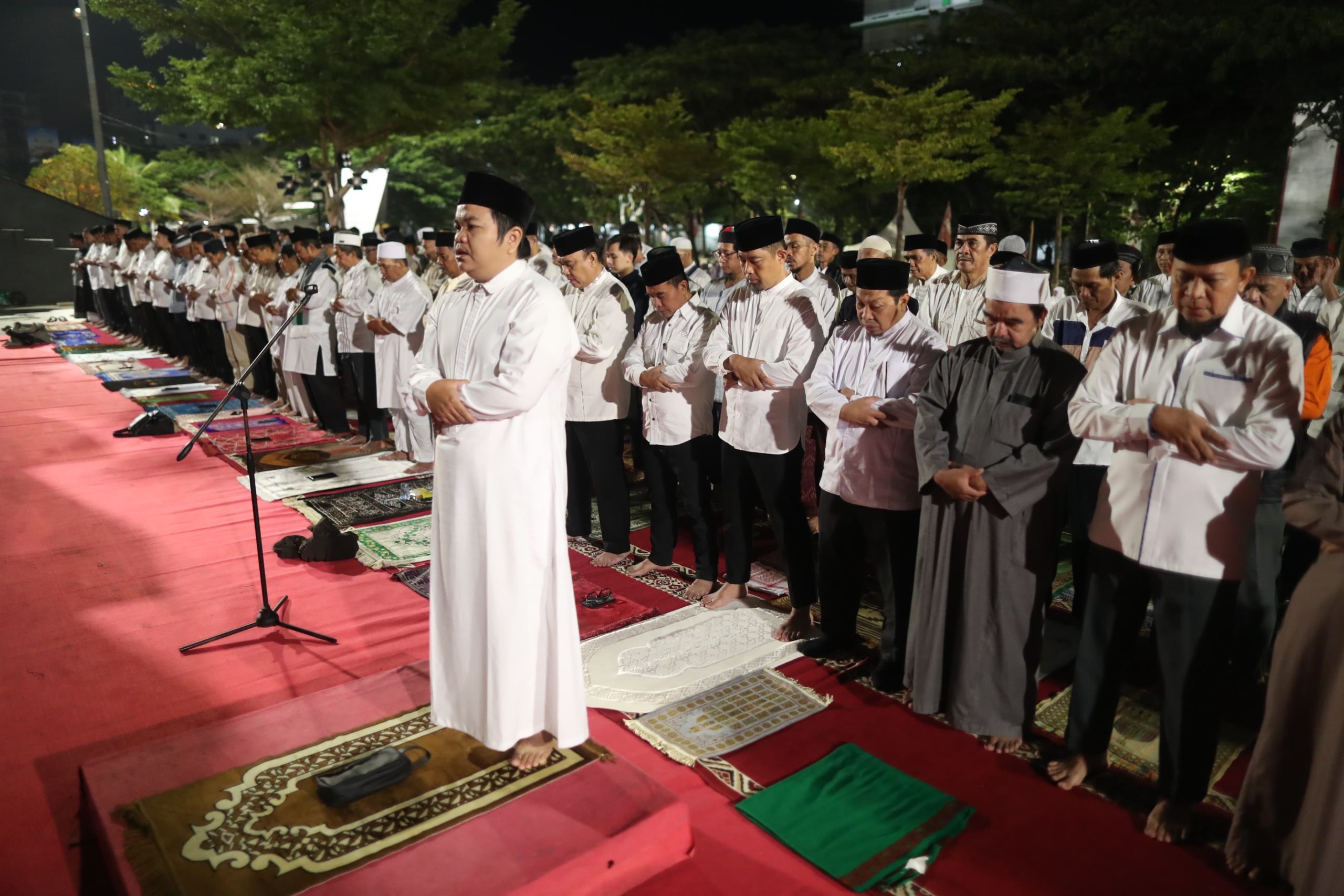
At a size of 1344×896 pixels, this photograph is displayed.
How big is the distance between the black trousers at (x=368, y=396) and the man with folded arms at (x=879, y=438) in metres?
4.71

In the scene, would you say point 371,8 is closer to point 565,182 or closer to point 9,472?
point 9,472

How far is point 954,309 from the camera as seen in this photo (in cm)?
536

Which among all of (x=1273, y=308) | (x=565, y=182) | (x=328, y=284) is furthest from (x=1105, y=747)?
(x=565, y=182)

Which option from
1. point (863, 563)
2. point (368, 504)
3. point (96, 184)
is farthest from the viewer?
point (96, 184)

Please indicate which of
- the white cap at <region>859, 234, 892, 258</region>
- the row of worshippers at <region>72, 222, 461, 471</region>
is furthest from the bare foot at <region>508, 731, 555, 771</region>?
the white cap at <region>859, 234, 892, 258</region>

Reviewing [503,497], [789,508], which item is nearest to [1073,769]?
[789,508]

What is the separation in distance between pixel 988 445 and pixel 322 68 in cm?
1449

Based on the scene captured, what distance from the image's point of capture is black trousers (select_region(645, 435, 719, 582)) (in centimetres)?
429

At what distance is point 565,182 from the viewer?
95.4 feet

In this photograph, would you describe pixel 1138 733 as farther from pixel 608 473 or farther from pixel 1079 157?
pixel 1079 157

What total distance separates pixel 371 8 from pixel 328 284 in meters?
9.04

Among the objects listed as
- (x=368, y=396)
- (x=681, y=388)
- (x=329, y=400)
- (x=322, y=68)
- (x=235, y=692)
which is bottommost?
(x=235, y=692)

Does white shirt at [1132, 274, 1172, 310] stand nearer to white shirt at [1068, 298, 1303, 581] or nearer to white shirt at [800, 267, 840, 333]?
white shirt at [800, 267, 840, 333]

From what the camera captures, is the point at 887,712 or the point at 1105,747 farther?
the point at 887,712
